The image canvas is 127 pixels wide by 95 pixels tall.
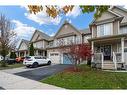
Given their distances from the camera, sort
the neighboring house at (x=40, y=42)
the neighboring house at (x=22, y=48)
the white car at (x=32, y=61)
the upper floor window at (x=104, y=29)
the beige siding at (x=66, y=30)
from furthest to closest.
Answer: the neighboring house at (x=22, y=48)
the neighboring house at (x=40, y=42)
the beige siding at (x=66, y=30)
the white car at (x=32, y=61)
the upper floor window at (x=104, y=29)

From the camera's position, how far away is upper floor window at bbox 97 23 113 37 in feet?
72.3

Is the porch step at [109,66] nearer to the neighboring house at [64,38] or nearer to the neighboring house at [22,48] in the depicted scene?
the neighboring house at [64,38]

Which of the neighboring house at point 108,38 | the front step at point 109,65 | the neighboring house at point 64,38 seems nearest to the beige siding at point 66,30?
the neighboring house at point 64,38

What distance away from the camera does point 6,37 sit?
27609mm

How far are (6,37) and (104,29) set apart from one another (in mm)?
14096

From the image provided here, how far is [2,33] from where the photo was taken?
27.8 m

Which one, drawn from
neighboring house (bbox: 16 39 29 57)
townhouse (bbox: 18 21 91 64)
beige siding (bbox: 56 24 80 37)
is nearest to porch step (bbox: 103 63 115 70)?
townhouse (bbox: 18 21 91 64)

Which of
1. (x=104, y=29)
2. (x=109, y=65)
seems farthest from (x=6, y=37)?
(x=109, y=65)

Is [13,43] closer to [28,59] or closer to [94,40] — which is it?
[28,59]

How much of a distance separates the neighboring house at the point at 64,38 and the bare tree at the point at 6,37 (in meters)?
7.23

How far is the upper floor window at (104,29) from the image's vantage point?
72.3 feet
